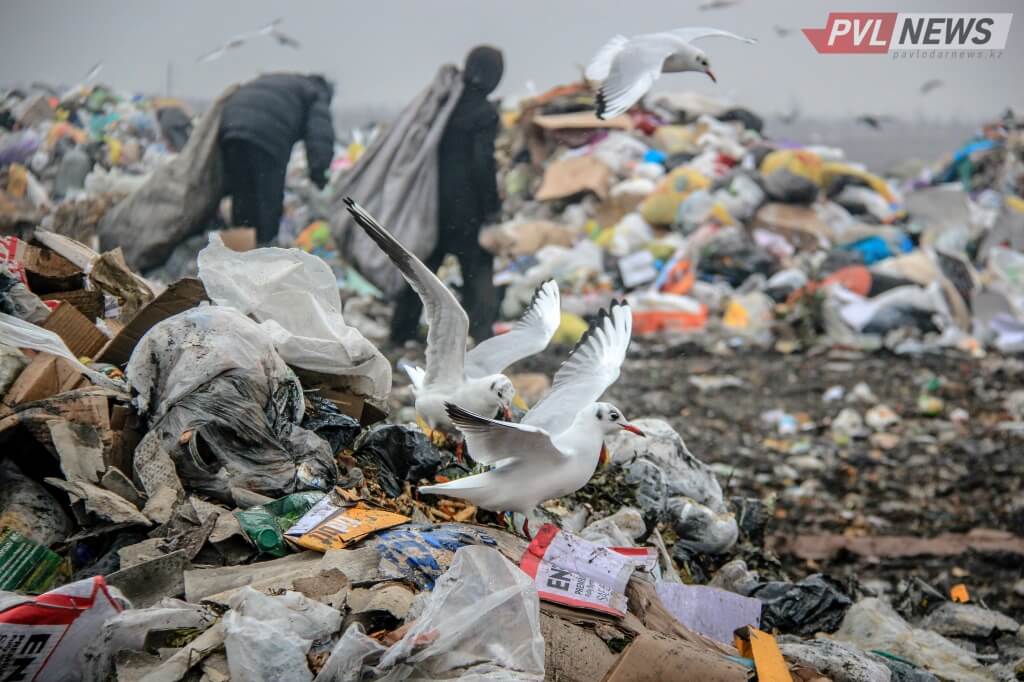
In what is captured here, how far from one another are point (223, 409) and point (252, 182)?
13.9 ft

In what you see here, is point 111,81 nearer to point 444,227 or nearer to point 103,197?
point 103,197

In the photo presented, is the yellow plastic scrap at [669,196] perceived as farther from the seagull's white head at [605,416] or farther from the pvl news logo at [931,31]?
the seagull's white head at [605,416]

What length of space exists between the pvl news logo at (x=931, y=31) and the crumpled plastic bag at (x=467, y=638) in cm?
448

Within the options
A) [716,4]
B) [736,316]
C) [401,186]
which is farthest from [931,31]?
[401,186]

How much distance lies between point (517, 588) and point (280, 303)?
1.47 m

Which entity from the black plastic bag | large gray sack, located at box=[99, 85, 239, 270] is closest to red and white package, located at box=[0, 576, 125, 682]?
the black plastic bag

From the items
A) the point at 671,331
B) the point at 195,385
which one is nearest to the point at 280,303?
the point at 195,385

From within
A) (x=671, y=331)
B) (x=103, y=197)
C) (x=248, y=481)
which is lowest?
(x=671, y=331)

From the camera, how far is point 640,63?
14.0 feet

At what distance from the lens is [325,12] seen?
26.2 ft

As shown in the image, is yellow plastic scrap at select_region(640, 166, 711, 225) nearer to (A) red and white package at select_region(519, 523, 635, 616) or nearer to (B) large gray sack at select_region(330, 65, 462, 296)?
(B) large gray sack at select_region(330, 65, 462, 296)

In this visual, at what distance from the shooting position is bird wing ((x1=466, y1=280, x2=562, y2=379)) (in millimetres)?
3430

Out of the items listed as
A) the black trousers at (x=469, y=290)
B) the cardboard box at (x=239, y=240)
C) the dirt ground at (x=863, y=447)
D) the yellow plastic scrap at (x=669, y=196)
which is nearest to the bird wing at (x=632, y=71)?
the dirt ground at (x=863, y=447)

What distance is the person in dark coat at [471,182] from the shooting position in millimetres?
6641
